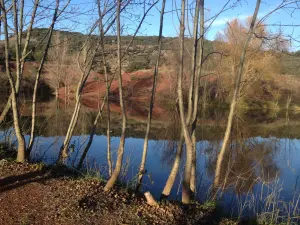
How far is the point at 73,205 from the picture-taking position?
320 cm

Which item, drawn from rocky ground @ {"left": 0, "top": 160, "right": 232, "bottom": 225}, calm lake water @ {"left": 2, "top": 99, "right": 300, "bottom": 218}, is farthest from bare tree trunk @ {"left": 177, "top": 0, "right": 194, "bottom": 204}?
calm lake water @ {"left": 2, "top": 99, "right": 300, "bottom": 218}

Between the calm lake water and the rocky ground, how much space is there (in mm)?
1033

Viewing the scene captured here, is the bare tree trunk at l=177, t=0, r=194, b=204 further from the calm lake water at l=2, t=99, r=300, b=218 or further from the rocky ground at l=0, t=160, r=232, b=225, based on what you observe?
the calm lake water at l=2, t=99, r=300, b=218

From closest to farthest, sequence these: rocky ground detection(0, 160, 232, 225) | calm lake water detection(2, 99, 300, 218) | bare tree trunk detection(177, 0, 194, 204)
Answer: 1. rocky ground detection(0, 160, 232, 225)
2. bare tree trunk detection(177, 0, 194, 204)
3. calm lake water detection(2, 99, 300, 218)

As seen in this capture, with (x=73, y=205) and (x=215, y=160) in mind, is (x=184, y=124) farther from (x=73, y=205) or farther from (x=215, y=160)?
(x=215, y=160)

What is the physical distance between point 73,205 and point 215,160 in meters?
5.70

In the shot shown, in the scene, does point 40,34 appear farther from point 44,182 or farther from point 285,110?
point 285,110

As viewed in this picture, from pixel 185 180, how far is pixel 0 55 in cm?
847

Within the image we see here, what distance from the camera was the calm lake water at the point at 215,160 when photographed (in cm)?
538

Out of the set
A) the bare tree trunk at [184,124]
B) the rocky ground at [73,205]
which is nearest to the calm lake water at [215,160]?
the bare tree trunk at [184,124]

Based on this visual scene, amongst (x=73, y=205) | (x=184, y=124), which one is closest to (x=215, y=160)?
(x=184, y=124)

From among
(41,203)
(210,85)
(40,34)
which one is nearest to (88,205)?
(41,203)

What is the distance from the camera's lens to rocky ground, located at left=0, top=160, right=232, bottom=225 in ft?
9.78

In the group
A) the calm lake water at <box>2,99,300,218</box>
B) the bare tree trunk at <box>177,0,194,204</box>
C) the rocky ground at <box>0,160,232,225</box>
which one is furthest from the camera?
the calm lake water at <box>2,99,300,218</box>
